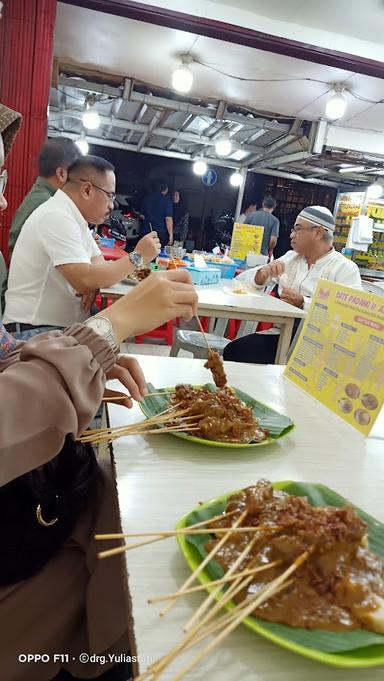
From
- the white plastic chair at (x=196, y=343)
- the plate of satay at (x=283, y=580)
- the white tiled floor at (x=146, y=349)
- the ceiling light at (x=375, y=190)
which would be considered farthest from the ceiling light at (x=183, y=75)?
the ceiling light at (x=375, y=190)

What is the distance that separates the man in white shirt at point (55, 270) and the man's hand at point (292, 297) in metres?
1.91

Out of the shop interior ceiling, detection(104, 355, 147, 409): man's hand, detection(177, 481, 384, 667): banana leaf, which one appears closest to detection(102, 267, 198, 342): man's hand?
detection(104, 355, 147, 409): man's hand

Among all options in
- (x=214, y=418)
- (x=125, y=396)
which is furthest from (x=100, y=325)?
(x=214, y=418)

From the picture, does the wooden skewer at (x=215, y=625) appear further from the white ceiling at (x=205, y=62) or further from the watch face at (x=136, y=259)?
the white ceiling at (x=205, y=62)

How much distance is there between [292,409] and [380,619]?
1014 mm

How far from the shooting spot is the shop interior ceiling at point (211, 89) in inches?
199

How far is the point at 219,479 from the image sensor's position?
45.3 inches

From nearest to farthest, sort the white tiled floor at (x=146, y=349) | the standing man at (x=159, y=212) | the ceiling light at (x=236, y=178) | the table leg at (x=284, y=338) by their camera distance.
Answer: the table leg at (x=284, y=338), the white tiled floor at (x=146, y=349), the standing man at (x=159, y=212), the ceiling light at (x=236, y=178)

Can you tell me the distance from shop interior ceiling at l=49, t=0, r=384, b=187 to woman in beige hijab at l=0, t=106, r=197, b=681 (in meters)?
4.50

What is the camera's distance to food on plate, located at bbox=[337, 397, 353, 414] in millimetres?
1606

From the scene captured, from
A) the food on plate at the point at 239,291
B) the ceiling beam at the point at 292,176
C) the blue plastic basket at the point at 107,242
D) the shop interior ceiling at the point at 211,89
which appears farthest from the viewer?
the ceiling beam at the point at 292,176

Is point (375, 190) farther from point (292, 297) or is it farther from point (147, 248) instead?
point (147, 248)

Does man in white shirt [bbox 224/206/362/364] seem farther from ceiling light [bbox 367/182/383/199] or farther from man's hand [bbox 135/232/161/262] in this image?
ceiling light [bbox 367/182/383/199]

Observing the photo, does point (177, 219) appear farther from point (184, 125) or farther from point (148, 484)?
point (148, 484)
